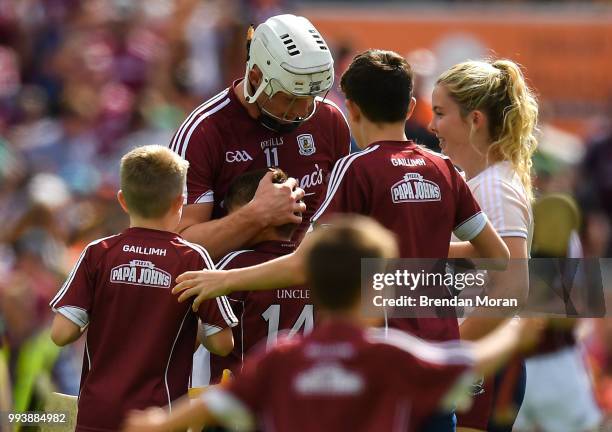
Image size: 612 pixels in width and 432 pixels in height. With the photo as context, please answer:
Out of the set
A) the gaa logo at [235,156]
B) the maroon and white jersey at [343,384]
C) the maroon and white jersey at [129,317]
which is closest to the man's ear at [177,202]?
the maroon and white jersey at [129,317]

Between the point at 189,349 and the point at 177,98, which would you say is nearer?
the point at 189,349

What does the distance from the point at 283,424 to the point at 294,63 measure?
220cm

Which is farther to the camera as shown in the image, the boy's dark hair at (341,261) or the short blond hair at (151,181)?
the short blond hair at (151,181)

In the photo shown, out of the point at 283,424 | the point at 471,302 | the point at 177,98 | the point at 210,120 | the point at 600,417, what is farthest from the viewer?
the point at 177,98

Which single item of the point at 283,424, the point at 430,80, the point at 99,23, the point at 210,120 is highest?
the point at 99,23

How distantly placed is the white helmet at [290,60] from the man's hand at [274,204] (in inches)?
17.1

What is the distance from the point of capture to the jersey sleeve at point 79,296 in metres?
5.18

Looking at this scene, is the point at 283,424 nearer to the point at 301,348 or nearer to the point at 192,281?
the point at 301,348

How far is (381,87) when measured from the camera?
207 inches

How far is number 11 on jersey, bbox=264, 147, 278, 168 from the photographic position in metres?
6.13

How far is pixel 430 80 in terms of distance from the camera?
510 inches

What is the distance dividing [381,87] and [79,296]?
1440mm

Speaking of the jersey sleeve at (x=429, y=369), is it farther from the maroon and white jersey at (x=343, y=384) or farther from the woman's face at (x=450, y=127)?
the woman's face at (x=450, y=127)

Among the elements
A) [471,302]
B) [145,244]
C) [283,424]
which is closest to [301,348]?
[283,424]
